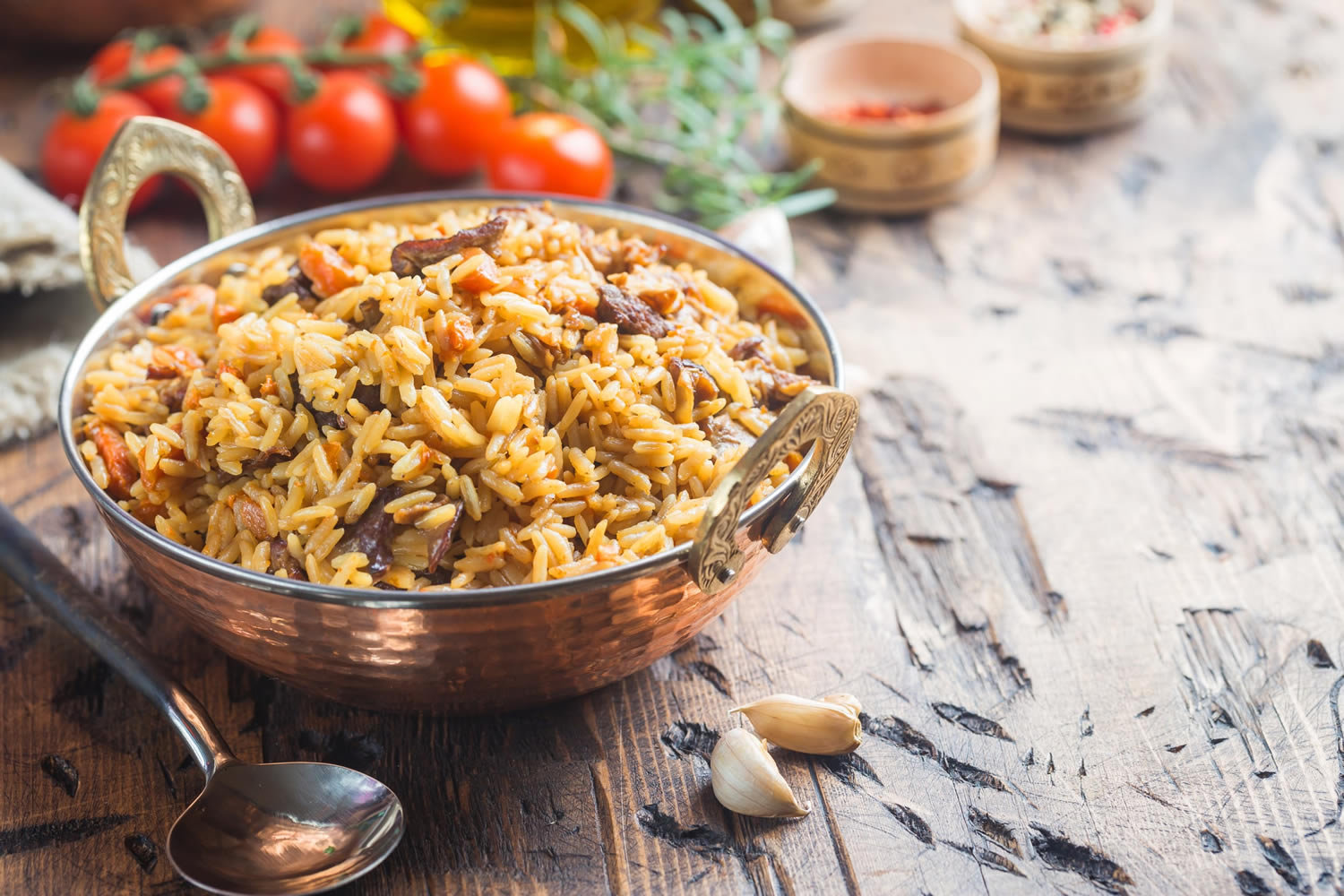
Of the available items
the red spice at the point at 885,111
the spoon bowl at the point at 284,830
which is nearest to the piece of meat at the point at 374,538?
the spoon bowl at the point at 284,830

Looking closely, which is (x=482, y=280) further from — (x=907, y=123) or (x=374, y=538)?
(x=907, y=123)

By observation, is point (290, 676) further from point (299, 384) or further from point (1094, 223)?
point (1094, 223)

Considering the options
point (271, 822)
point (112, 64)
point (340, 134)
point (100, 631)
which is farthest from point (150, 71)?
point (271, 822)

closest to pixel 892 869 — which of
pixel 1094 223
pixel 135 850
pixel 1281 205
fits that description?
pixel 135 850

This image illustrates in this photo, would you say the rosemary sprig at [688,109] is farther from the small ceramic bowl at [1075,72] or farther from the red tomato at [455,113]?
the small ceramic bowl at [1075,72]

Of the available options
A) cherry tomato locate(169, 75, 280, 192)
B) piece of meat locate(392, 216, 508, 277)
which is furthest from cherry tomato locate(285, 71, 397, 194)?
piece of meat locate(392, 216, 508, 277)

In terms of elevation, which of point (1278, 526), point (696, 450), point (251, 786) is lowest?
point (1278, 526)
